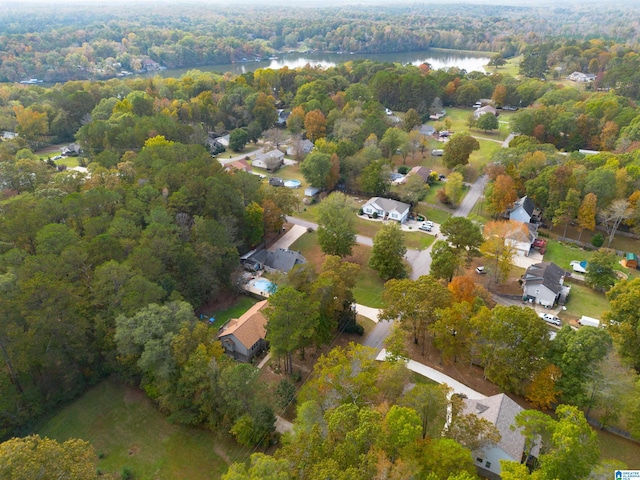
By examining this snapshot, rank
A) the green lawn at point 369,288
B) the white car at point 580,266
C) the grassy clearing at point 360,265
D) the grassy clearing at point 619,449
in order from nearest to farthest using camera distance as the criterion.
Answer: the grassy clearing at point 619,449
the green lawn at point 369,288
the grassy clearing at point 360,265
the white car at point 580,266

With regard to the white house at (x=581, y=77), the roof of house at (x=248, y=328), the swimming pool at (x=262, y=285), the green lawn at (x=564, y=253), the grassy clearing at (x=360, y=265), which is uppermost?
the white house at (x=581, y=77)

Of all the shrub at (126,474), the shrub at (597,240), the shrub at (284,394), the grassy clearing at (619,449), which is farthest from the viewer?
the shrub at (597,240)

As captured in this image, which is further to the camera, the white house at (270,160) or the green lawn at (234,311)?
the white house at (270,160)

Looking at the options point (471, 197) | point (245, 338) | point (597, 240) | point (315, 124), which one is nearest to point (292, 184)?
point (315, 124)

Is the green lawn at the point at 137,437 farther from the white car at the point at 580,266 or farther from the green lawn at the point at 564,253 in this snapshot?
the green lawn at the point at 564,253

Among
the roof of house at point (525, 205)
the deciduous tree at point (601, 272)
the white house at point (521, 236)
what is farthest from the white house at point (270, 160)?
the deciduous tree at point (601, 272)

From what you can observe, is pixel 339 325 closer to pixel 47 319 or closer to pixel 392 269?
pixel 392 269

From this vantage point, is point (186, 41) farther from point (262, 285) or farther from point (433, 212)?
point (262, 285)

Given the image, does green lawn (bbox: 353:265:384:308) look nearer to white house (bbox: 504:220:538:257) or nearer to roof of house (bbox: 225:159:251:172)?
white house (bbox: 504:220:538:257)
